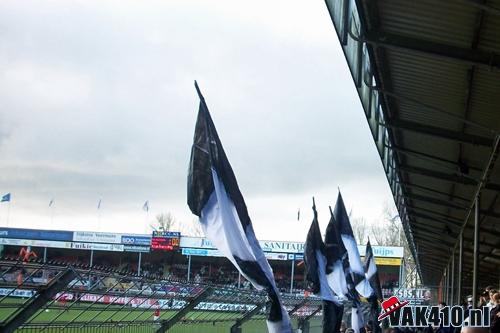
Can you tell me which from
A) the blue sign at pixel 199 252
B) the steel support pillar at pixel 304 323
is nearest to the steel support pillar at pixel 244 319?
the steel support pillar at pixel 304 323

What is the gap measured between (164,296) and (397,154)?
20.5 ft

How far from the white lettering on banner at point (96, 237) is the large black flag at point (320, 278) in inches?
2313

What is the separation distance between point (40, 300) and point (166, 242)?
6169 cm

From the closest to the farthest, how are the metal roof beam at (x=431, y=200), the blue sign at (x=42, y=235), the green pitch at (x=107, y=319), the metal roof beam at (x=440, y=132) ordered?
the green pitch at (x=107, y=319)
the metal roof beam at (x=440, y=132)
the metal roof beam at (x=431, y=200)
the blue sign at (x=42, y=235)

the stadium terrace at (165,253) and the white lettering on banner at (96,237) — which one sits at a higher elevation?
the white lettering on banner at (96,237)

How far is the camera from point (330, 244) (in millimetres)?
15570

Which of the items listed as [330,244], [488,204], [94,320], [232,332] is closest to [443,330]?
[330,244]

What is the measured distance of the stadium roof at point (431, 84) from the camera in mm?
8195

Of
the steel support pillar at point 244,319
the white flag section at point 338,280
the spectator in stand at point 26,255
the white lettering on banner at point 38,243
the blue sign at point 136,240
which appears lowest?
the steel support pillar at point 244,319

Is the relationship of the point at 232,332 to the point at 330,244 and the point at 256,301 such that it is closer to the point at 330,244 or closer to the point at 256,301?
the point at 256,301

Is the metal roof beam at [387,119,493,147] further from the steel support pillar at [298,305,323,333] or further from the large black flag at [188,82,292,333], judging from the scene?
the steel support pillar at [298,305,323,333]

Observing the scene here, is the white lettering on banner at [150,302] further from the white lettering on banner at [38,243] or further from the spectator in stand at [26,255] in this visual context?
the white lettering on banner at [38,243]

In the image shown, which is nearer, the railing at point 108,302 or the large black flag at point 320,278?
the railing at point 108,302

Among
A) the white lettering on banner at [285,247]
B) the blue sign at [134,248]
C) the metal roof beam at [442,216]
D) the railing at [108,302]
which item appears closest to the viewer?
the railing at [108,302]
